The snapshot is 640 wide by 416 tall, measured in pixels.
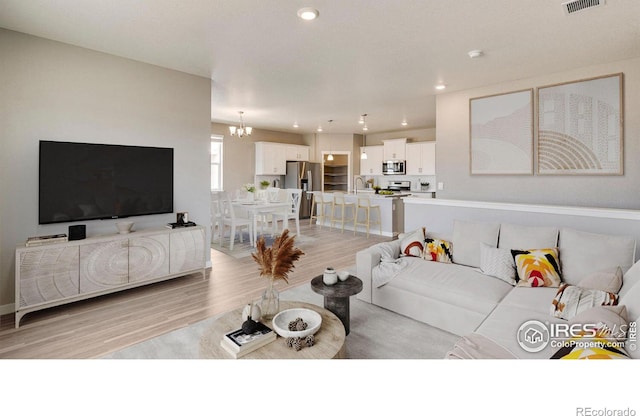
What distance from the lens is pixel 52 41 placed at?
10.0 feet

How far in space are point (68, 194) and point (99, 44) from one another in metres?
1.59

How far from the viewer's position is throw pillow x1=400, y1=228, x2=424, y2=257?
335 centimetres

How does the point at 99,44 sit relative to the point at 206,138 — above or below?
above

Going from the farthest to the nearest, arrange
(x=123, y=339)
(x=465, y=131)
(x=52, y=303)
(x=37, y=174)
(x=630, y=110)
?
(x=465, y=131) → (x=630, y=110) → (x=37, y=174) → (x=52, y=303) → (x=123, y=339)

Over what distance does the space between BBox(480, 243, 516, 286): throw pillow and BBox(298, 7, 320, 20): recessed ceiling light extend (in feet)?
8.55

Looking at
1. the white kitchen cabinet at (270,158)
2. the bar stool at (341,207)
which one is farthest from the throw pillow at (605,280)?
the white kitchen cabinet at (270,158)

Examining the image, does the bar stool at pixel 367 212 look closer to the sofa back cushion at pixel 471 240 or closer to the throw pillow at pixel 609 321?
the sofa back cushion at pixel 471 240

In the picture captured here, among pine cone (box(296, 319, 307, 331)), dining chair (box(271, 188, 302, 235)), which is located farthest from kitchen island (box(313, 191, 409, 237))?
pine cone (box(296, 319, 307, 331))

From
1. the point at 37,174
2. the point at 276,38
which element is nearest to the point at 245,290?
the point at 37,174

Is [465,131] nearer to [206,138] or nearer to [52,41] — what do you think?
[206,138]

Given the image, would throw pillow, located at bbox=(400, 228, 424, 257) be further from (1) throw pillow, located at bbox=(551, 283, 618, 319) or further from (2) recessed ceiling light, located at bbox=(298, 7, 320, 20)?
(2) recessed ceiling light, located at bbox=(298, 7, 320, 20)

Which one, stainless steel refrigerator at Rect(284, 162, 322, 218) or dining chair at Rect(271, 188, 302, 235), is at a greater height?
stainless steel refrigerator at Rect(284, 162, 322, 218)
